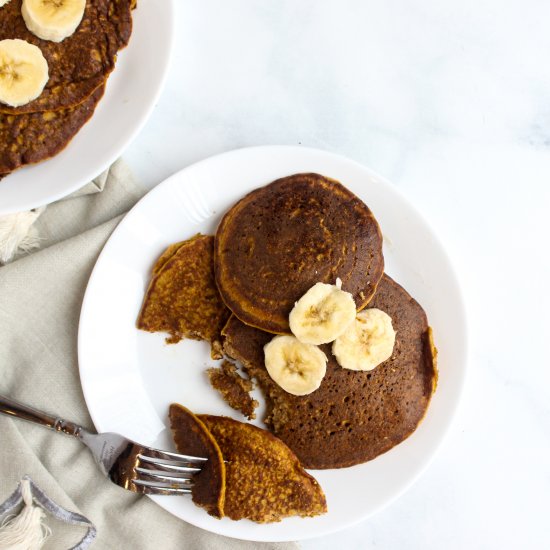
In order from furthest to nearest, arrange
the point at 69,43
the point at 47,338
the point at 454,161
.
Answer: the point at 454,161 → the point at 47,338 → the point at 69,43

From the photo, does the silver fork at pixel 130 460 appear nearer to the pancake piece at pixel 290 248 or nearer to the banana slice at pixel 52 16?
the pancake piece at pixel 290 248

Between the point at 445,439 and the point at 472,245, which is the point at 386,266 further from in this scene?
the point at 445,439

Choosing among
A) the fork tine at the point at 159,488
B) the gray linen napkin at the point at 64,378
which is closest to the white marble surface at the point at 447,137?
the gray linen napkin at the point at 64,378

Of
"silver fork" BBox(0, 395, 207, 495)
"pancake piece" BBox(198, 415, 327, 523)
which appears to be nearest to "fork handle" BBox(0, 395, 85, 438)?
"silver fork" BBox(0, 395, 207, 495)

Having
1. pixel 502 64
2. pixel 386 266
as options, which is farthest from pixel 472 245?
pixel 502 64

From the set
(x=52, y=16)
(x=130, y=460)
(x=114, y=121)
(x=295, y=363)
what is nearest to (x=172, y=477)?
(x=130, y=460)

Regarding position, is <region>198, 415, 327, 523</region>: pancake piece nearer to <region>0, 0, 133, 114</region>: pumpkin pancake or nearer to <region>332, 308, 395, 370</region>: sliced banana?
<region>332, 308, 395, 370</region>: sliced banana

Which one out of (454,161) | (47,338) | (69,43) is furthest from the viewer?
(454,161)

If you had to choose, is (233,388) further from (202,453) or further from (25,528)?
(25,528)
